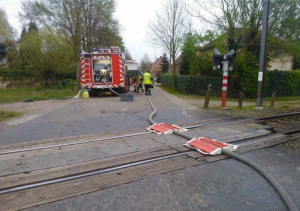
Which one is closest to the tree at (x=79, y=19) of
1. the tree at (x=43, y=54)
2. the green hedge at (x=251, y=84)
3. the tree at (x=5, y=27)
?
the tree at (x=43, y=54)

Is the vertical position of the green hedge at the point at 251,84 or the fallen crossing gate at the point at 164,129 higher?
the green hedge at the point at 251,84

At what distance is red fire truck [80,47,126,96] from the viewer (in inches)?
672

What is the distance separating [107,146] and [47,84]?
34175mm

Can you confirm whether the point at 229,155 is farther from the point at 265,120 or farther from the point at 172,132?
the point at 265,120

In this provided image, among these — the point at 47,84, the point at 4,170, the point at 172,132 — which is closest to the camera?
the point at 4,170

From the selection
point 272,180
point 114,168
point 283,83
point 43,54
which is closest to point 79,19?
point 43,54

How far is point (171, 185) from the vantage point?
366 cm

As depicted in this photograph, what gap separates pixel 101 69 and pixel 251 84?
41.2 ft

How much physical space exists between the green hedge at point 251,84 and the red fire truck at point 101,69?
796 centimetres

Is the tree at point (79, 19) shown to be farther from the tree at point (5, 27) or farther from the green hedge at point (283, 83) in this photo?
the tree at point (5, 27)

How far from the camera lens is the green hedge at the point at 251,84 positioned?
20609mm

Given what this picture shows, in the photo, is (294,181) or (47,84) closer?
(294,181)

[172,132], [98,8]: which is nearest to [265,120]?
[172,132]

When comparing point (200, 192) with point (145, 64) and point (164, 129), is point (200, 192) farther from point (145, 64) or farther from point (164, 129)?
point (145, 64)
